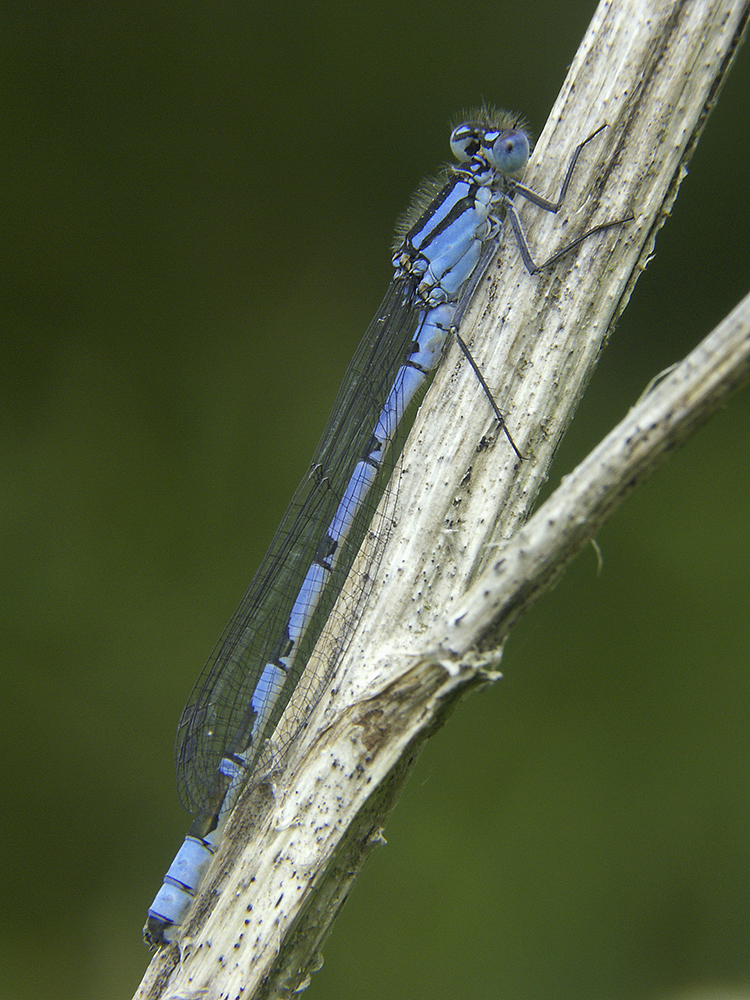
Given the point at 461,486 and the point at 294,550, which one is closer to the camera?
the point at 461,486

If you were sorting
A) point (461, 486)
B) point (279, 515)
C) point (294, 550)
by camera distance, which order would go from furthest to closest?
1. point (279, 515)
2. point (294, 550)
3. point (461, 486)

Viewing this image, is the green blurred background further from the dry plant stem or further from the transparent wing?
the dry plant stem

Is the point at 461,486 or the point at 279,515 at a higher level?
the point at 279,515

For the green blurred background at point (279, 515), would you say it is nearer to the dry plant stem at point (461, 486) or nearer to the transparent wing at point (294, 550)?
the transparent wing at point (294, 550)

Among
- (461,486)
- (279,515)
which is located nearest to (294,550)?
(461,486)

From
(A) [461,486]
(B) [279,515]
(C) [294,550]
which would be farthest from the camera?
(B) [279,515]

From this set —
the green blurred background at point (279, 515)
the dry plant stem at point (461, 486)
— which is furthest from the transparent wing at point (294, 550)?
the green blurred background at point (279, 515)

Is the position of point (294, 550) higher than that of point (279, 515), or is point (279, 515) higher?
point (279, 515)

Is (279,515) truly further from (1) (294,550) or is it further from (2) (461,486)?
(2) (461,486)
